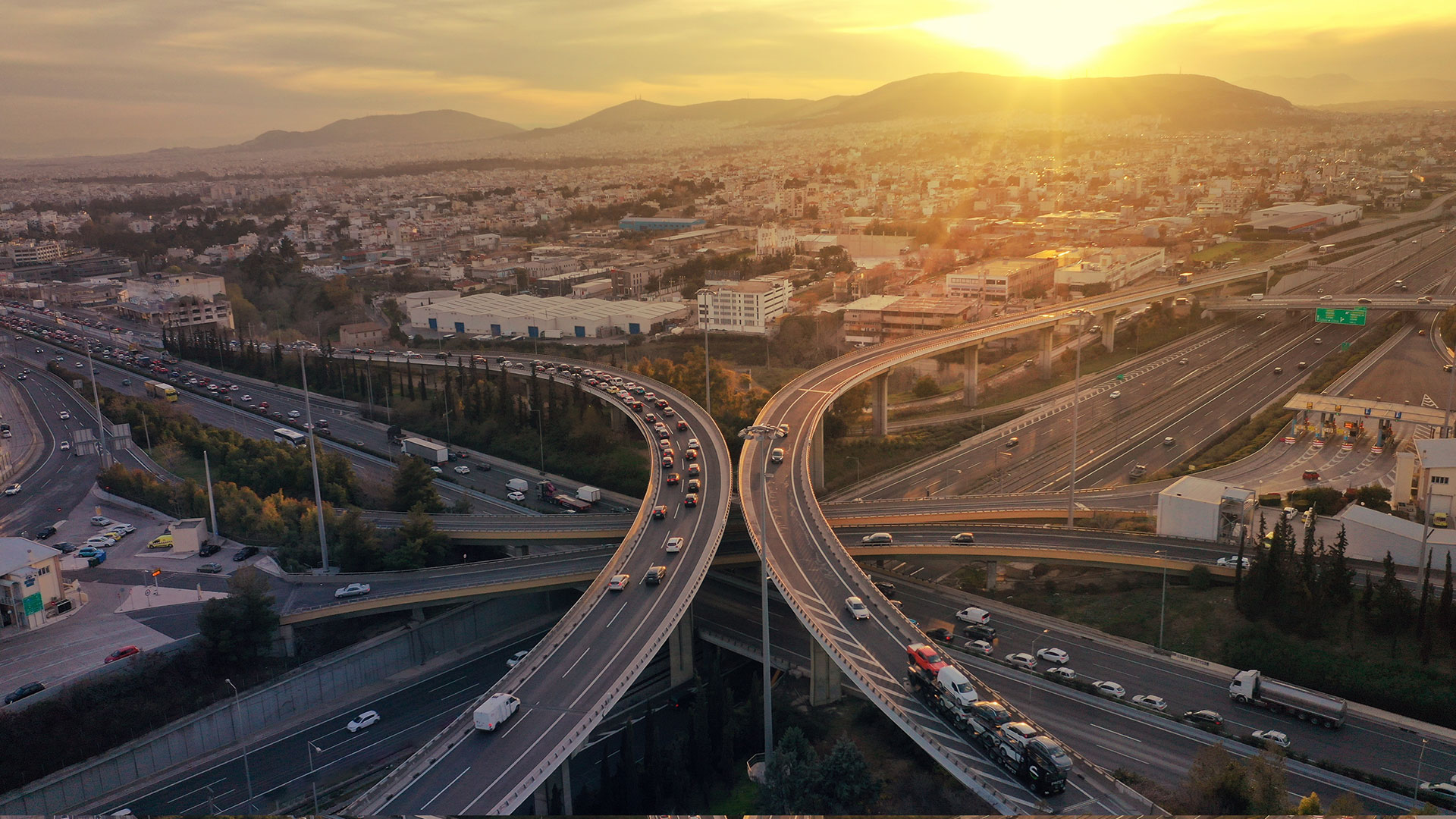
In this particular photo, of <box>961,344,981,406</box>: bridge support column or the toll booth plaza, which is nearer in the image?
the toll booth plaza

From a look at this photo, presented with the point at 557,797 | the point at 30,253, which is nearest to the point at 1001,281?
the point at 557,797

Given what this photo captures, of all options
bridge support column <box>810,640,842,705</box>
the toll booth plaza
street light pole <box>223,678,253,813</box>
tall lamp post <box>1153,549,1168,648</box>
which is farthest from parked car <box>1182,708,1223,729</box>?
the toll booth plaza

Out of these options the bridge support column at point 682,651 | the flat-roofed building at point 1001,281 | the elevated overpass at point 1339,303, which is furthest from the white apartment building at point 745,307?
the bridge support column at point 682,651

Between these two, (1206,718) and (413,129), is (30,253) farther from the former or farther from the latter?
(413,129)

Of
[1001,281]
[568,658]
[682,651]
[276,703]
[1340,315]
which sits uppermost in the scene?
[1001,281]

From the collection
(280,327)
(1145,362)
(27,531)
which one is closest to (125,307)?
(280,327)

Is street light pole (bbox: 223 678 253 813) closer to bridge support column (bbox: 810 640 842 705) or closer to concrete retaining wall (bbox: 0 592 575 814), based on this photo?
concrete retaining wall (bbox: 0 592 575 814)

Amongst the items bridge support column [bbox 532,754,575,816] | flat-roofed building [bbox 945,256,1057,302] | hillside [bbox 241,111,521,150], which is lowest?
bridge support column [bbox 532,754,575,816]
